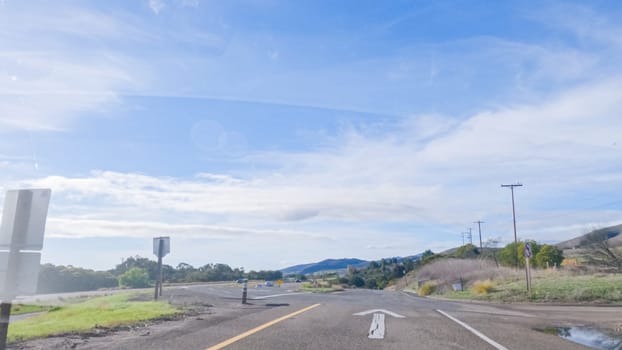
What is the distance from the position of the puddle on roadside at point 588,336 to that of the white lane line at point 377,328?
3594 millimetres

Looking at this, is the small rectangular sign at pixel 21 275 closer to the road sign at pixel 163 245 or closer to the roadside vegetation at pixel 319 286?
the road sign at pixel 163 245

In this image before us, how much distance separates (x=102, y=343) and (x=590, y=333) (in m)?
10.5

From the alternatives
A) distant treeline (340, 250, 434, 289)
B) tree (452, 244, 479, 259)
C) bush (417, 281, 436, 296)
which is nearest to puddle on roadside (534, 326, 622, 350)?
bush (417, 281, 436, 296)

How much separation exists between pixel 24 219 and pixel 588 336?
11318 millimetres

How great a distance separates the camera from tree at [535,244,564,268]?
225 ft

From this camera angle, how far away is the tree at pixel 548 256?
68.7 metres

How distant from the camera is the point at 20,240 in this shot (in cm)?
731

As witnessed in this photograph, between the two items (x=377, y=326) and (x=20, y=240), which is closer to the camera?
(x=20, y=240)

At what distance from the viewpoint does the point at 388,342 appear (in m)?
9.31

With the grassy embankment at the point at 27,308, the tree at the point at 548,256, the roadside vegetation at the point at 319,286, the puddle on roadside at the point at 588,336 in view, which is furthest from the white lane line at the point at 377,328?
the tree at the point at 548,256

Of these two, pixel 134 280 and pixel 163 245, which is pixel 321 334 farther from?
pixel 134 280

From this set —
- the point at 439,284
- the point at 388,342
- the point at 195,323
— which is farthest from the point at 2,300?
the point at 439,284

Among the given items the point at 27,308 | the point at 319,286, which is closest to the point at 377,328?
the point at 27,308

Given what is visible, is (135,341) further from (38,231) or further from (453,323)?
(453,323)
